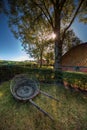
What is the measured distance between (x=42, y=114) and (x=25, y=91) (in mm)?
1479

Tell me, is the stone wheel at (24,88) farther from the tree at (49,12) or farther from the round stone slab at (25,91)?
the tree at (49,12)

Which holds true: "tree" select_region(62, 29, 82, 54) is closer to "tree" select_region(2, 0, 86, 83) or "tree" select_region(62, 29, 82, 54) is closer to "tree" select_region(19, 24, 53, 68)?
"tree" select_region(19, 24, 53, 68)

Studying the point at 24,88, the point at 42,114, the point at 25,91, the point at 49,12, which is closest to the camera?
the point at 42,114

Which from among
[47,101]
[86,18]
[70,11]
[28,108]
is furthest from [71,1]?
[28,108]

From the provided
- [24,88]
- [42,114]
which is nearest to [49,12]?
[24,88]

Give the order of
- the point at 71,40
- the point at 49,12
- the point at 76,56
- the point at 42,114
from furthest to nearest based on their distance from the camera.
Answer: the point at 71,40, the point at 76,56, the point at 49,12, the point at 42,114

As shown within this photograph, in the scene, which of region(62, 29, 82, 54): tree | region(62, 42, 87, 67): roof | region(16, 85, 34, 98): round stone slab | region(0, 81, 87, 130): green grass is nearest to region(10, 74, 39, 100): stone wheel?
region(16, 85, 34, 98): round stone slab

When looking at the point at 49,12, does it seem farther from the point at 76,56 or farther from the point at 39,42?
the point at 39,42

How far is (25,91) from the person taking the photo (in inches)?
220

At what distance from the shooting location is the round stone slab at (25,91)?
17.3 feet

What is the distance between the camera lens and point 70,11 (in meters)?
10.6

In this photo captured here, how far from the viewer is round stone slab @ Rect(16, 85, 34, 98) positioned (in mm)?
5278

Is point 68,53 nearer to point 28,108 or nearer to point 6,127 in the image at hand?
point 28,108

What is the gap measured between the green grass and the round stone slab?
1.05ft
